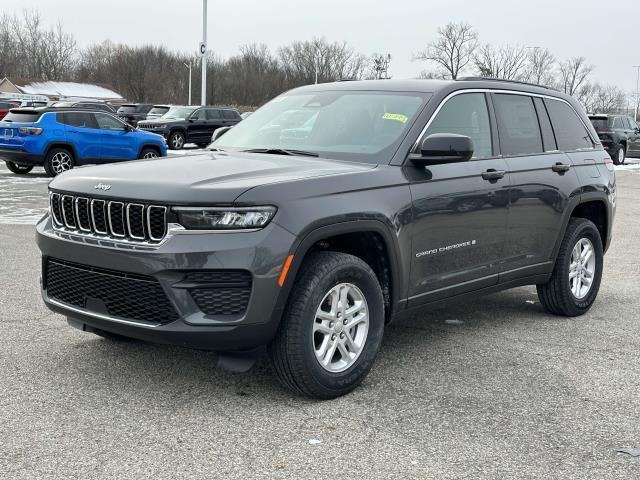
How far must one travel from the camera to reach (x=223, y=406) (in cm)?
417

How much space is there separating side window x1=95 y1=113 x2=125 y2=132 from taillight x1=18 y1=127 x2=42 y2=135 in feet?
5.26

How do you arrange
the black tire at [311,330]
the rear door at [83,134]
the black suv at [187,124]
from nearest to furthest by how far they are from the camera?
the black tire at [311,330]
the rear door at [83,134]
the black suv at [187,124]

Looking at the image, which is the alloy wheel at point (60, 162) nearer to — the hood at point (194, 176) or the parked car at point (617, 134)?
the hood at point (194, 176)

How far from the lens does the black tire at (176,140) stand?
2970 centimetres

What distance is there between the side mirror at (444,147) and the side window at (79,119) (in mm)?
15277

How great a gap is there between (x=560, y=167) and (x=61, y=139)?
571 inches

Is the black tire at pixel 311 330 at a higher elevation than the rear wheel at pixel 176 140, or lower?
higher

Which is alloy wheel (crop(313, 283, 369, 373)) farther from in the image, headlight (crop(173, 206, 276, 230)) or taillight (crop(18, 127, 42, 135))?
taillight (crop(18, 127, 42, 135))

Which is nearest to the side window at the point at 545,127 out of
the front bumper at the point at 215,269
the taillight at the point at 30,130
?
the front bumper at the point at 215,269

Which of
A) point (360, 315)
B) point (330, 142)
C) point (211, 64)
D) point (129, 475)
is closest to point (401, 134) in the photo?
point (330, 142)

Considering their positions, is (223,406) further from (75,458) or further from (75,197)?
(75,197)

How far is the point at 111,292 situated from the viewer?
13.4 feet

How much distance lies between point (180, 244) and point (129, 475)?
110 centimetres

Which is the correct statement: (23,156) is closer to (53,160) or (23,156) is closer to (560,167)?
(53,160)
